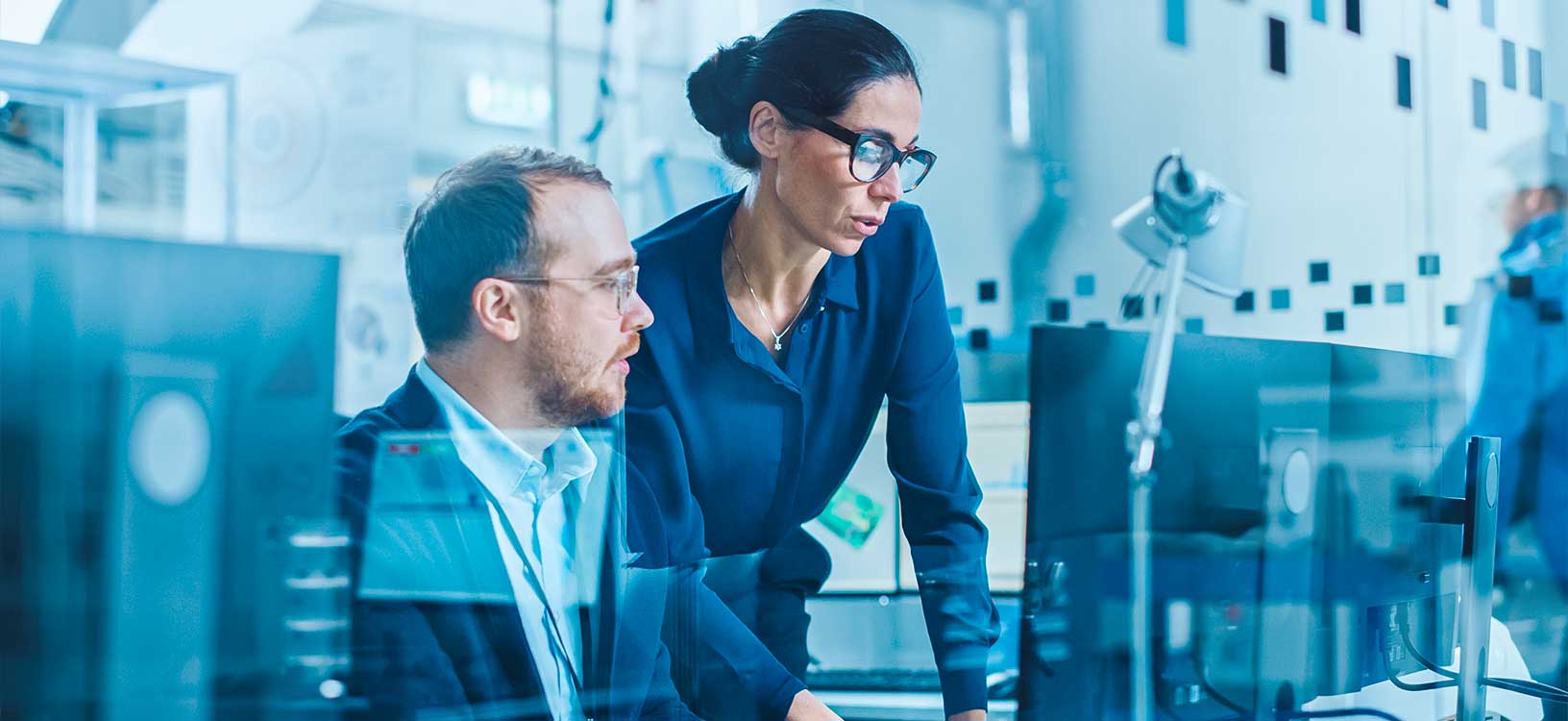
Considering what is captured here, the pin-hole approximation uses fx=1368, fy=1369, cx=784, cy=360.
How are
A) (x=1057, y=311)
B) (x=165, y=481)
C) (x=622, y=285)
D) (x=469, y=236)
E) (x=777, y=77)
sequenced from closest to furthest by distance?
(x=165, y=481) < (x=469, y=236) < (x=622, y=285) < (x=777, y=77) < (x=1057, y=311)

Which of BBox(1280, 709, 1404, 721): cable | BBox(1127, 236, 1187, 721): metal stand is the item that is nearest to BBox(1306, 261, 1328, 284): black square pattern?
BBox(1127, 236, 1187, 721): metal stand

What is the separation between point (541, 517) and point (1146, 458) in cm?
78

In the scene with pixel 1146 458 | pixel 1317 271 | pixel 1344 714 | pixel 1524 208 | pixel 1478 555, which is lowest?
pixel 1344 714

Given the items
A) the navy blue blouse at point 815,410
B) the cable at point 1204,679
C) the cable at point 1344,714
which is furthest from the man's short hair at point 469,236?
the cable at point 1344,714

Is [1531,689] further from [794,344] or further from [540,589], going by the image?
[540,589]

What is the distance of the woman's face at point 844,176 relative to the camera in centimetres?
154

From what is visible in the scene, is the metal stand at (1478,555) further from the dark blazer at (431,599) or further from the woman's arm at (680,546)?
the dark blazer at (431,599)

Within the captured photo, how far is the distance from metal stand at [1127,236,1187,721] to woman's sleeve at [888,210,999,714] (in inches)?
8.0

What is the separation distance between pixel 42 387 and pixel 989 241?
1.09 m

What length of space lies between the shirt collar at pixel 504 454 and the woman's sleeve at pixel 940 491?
0.44 m

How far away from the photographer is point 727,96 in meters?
1.51

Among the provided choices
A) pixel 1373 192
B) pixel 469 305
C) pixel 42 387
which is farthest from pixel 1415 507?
pixel 42 387

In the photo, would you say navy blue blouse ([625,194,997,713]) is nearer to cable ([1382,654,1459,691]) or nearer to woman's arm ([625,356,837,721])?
woman's arm ([625,356,837,721])

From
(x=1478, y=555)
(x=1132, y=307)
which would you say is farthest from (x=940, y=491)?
(x=1478, y=555)
